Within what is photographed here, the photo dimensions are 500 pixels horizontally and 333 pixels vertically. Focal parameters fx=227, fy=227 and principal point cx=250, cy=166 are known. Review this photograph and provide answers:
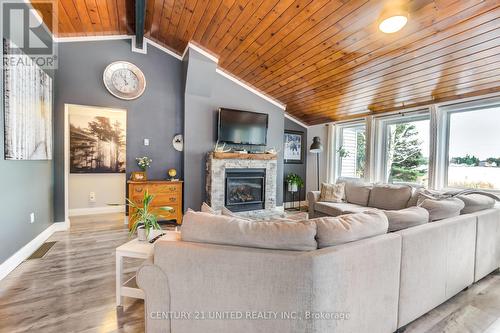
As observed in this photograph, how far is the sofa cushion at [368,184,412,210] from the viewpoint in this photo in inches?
135

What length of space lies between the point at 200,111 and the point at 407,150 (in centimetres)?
407

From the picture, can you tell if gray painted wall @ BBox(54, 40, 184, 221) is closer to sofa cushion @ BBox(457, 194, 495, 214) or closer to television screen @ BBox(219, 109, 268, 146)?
television screen @ BBox(219, 109, 268, 146)

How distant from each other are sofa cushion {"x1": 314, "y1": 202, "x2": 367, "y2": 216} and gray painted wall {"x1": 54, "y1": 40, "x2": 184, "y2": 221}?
9.17 ft

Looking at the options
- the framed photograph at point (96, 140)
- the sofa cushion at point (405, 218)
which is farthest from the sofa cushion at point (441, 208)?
the framed photograph at point (96, 140)

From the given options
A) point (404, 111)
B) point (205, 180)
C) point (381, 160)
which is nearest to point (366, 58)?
point (404, 111)

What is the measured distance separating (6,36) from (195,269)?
2.88 meters

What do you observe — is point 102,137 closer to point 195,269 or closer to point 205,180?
point 205,180

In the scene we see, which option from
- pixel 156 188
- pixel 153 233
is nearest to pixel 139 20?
pixel 156 188

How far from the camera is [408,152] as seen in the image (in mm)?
4336

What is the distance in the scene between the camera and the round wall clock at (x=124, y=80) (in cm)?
386

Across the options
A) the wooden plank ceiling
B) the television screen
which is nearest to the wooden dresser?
the television screen

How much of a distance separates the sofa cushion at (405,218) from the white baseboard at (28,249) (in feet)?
11.1

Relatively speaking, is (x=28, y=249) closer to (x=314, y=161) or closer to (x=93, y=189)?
(x=93, y=189)

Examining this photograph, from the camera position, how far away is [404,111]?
4254mm
